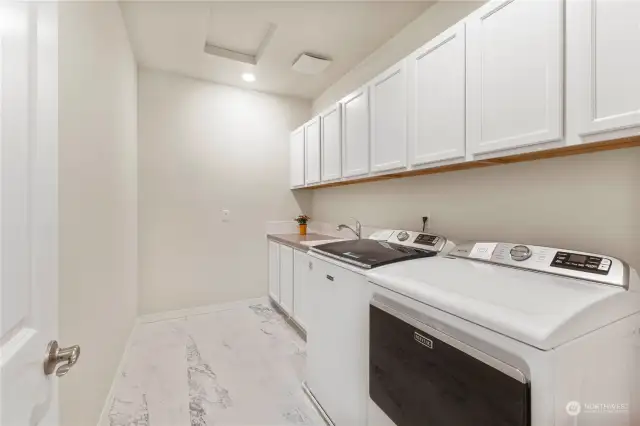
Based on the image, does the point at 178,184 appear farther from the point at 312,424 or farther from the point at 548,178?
the point at 548,178

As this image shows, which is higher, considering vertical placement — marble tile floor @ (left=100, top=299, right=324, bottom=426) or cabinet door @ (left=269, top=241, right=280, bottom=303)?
cabinet door @ (left=269, top=241, right=280, bottom=303)

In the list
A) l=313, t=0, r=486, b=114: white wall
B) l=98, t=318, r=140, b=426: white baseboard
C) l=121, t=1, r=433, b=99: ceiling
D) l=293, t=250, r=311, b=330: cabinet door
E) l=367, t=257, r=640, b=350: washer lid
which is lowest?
l=98, t=318, r=140, b=426: white baseboard

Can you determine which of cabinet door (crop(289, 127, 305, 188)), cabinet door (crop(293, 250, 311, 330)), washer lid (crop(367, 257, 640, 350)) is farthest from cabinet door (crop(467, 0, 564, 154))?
cabinet door (crop(289, 127, 305, 188))

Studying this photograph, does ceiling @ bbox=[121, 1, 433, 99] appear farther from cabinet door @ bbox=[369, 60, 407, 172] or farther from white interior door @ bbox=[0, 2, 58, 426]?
white interior door @ bbox=[0, 2, 58, 426]

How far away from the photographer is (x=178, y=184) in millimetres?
3154

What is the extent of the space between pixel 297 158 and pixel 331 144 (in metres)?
0.84

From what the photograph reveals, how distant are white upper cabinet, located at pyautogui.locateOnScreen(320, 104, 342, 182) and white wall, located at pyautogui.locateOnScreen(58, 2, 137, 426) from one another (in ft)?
5.53

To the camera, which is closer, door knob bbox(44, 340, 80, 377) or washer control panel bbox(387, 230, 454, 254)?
door knob bbox(44, 340, 80, 377)

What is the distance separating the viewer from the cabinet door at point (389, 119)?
1838 millimetres

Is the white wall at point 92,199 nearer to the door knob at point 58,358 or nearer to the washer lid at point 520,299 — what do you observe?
the door knob at point 58,358

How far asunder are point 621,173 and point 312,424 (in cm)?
192

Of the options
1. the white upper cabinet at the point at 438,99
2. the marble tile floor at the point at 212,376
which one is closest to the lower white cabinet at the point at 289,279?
the marble tile floor at the point at 212,376

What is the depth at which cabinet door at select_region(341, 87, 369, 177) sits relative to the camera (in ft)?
7.27

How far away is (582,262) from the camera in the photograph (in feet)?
3.52
